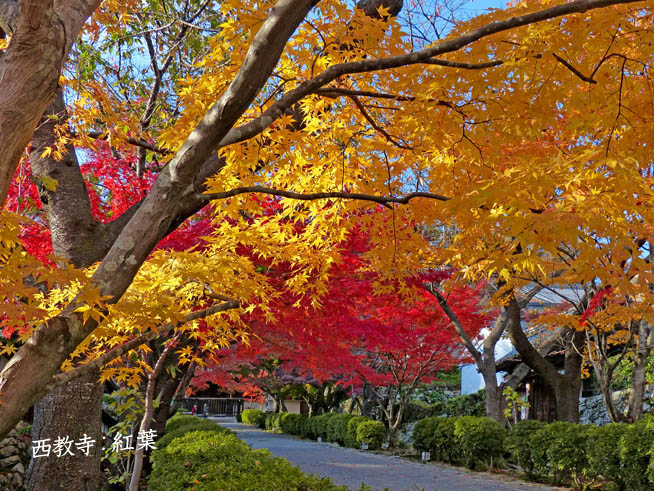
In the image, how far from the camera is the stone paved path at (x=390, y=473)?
10664 millimetres

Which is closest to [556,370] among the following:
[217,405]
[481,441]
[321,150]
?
[481,441]

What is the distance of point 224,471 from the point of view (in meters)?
5.13

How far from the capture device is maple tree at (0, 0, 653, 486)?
2.66m

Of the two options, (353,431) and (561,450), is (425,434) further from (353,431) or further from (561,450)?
(561,450)

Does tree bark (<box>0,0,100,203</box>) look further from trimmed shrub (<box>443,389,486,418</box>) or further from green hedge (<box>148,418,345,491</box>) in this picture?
trimmed shrub (<box>443,389,486,418</box>)

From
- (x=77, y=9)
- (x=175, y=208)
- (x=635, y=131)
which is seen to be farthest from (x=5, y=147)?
(x=635, y=131)

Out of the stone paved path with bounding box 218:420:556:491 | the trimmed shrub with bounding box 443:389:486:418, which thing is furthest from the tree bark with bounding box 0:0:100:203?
the trimmed shrub with bounding box 443:389:486:418

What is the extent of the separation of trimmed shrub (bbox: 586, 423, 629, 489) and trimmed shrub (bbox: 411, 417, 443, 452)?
18.8 ft

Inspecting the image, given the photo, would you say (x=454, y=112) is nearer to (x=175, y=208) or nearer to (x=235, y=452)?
(x=175, y=208)

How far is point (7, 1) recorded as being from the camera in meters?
3.96

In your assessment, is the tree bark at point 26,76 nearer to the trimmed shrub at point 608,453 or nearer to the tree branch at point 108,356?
the tree branch at point 108,356

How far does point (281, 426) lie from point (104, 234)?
77.7 ft

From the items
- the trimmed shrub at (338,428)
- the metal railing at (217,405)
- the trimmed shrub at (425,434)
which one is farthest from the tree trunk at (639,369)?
the metal railing at (217,405)

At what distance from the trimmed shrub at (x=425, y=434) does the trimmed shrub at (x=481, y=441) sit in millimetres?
1597
